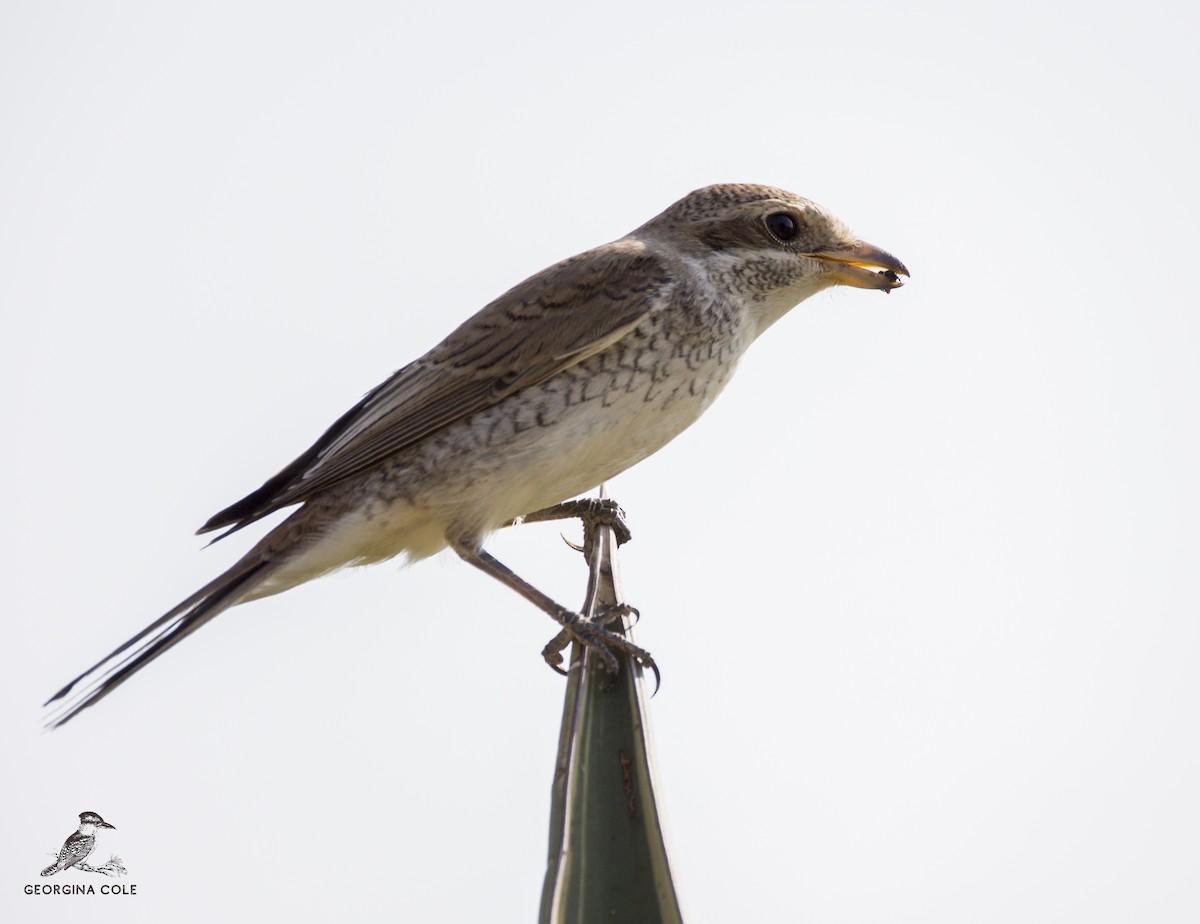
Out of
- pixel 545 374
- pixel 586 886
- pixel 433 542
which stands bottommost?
pixel 586 886

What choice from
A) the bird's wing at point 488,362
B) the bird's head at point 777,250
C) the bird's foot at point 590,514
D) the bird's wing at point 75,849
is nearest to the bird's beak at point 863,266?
the bird's head at point 777,250

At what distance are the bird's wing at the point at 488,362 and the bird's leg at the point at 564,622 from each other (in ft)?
1.44

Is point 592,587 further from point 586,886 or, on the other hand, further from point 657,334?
point 657,334

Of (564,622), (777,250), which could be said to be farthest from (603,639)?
(777,250)

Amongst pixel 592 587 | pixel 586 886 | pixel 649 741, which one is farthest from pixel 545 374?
pixel 586 886

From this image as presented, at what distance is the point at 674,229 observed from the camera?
16.9ft

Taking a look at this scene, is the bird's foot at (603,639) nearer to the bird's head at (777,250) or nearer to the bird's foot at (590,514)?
the bird's foot at (590,514)

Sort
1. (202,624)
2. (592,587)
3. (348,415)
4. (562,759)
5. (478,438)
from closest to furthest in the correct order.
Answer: (562,759), (592,587), (202,624), (478,438), (348,415)

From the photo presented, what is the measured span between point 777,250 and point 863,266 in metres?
0.29

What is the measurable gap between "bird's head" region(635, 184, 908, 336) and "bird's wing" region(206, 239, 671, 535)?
0.85 ft

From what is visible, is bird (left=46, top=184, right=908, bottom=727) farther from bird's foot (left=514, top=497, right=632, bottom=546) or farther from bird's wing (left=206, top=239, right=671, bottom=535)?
bird's foot (left=514, top=497, right=632, bottom=546)

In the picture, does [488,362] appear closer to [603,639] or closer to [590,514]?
[590,514]

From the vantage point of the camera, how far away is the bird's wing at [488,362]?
4523 mm

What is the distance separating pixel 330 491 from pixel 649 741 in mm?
1819
